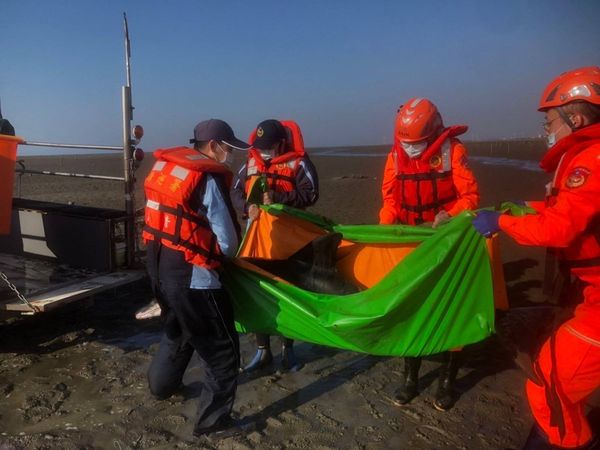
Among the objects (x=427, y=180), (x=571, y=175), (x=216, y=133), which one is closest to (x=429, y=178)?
(x=427, y=180)

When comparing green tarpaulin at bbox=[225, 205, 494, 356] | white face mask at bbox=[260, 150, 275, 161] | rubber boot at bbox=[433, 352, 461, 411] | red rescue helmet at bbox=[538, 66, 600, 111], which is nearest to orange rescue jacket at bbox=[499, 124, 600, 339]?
red rescue helmet at bbox=[538, 66, 600, 111]

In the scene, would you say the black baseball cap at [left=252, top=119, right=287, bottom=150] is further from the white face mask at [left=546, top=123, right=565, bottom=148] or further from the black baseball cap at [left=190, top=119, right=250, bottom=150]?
the white face mask at [left=546, top=123, right=565, bottom=148]

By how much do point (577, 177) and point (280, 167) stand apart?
9.32ft

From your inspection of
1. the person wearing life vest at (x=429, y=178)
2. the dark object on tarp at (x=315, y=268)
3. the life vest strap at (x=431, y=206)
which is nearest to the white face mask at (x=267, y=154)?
the dark object on tarp at (x=315, y=268)

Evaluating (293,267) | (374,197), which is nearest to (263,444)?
(293,267)

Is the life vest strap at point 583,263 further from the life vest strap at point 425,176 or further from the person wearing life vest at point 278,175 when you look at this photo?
the person wearing life vest at point 278,175

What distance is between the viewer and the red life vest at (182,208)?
3.15 metres

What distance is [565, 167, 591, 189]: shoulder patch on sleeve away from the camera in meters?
2.41

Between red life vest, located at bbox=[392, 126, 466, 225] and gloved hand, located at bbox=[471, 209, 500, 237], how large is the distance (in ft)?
4.29

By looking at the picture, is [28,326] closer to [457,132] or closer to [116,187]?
[457,132]

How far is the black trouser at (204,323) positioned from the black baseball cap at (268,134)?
67.9 inches

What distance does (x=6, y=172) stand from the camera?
15.8ft

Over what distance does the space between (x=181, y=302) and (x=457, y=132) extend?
2.56 meters

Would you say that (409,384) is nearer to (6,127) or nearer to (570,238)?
(570,238)
